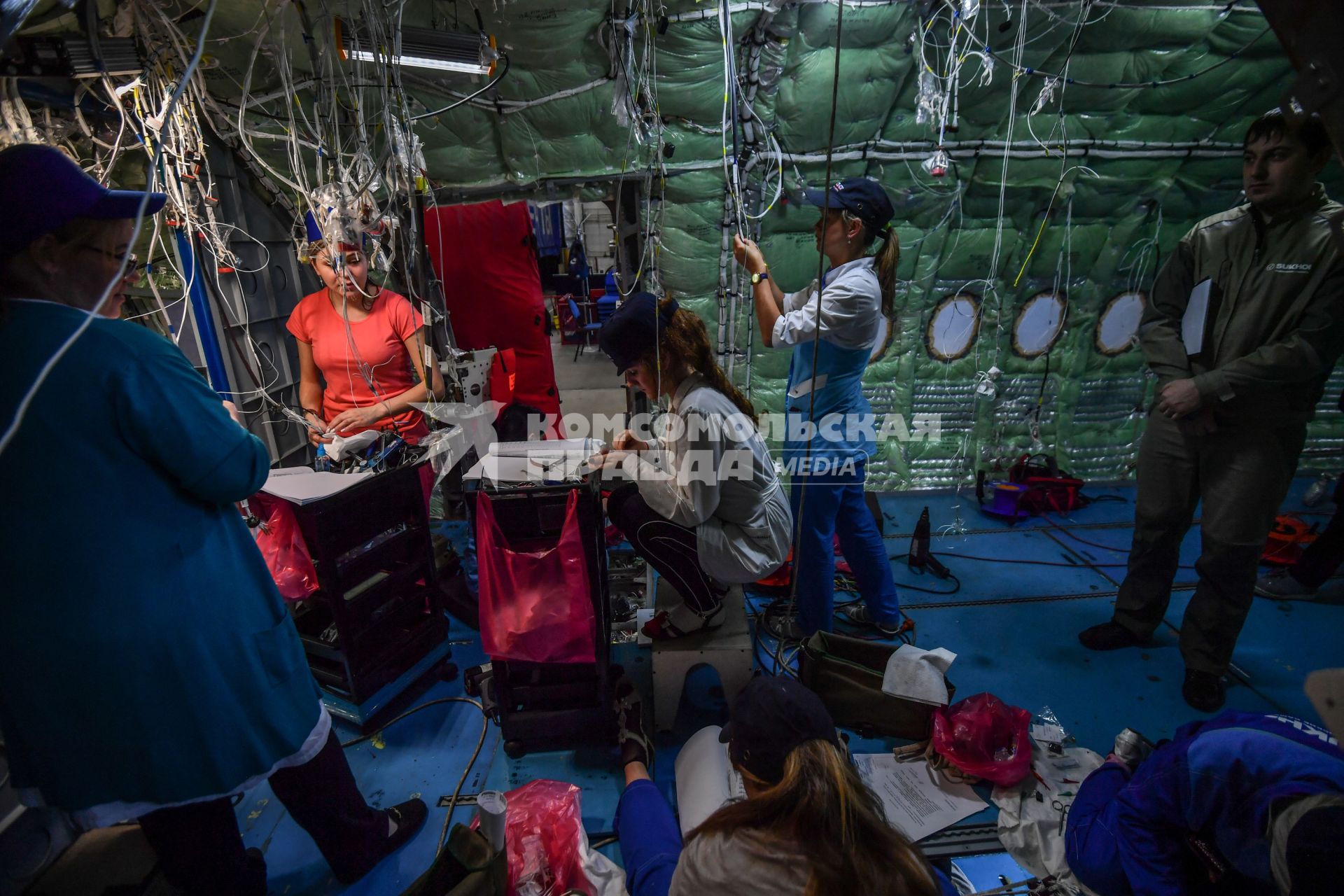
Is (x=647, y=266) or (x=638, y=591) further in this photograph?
(x=647, y=266)

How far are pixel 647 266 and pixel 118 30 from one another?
255 cm

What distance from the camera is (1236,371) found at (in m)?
2.10

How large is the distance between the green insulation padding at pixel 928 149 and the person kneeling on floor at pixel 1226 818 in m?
2.67

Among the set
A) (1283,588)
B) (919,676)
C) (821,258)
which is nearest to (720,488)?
(919,676)

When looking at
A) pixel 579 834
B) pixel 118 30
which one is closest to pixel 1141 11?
pixel 579 834

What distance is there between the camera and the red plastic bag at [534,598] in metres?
1.86

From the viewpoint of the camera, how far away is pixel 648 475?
211cm

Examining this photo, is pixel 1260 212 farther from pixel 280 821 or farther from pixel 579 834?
pixel 280 821

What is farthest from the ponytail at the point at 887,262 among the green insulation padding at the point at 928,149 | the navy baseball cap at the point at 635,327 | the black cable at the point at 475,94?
the black cable at the point at 475,94

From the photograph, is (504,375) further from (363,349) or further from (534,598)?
(534,598)

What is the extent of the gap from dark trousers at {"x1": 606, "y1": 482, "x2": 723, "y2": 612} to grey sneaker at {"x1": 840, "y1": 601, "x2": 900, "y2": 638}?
0.98 m

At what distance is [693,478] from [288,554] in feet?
4.76

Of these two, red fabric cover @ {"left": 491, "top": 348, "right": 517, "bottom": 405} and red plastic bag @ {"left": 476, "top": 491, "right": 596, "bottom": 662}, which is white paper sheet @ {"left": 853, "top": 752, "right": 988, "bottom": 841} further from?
red fabric cover @ {"left": 491, "top": 348, "right": 517, "bottom": 405}

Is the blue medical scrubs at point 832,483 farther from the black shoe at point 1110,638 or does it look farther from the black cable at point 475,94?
the black cable at point 475,94
